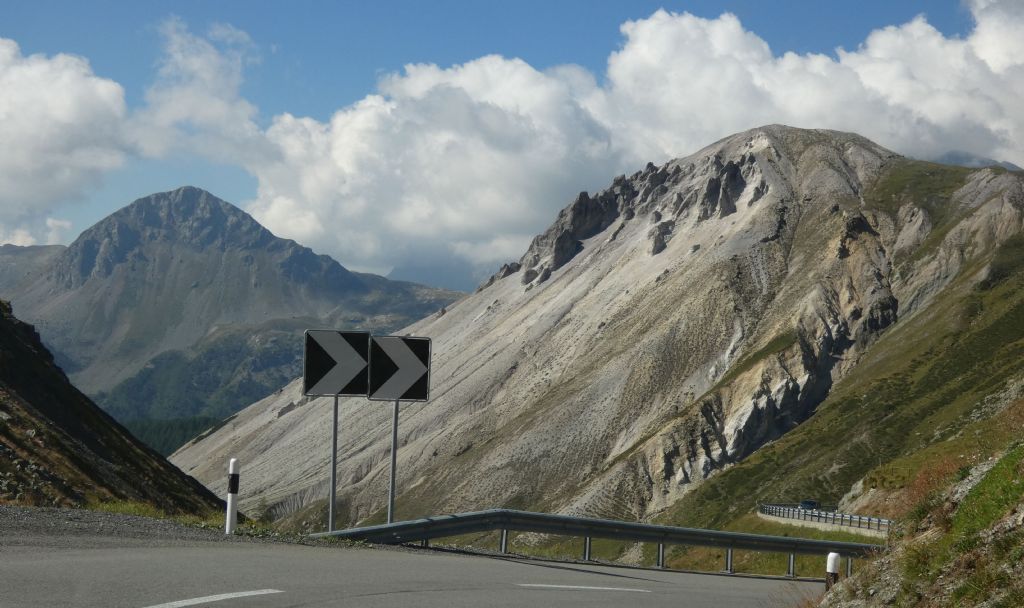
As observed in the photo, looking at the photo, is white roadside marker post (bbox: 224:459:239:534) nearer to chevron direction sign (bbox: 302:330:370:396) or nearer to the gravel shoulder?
the gravel shoulder

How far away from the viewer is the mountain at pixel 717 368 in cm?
12288

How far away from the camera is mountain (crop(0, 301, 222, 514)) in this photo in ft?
96.3

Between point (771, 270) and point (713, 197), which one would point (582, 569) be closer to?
point (771, 270)

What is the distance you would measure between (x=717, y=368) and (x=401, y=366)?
132995mm

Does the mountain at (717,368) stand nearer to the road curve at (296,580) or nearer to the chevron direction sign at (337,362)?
the chevron direction sign at (337,362)

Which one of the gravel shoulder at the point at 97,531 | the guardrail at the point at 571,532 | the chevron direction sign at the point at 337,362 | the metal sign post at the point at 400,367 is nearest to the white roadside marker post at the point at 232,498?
the gravel shoulder at the point at 97,531

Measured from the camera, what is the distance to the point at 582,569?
18422 mm

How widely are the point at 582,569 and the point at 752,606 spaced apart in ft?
13.4

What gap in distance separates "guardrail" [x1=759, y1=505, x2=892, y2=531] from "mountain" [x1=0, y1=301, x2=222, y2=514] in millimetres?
37570

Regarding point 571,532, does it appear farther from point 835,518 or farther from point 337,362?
point 835,518

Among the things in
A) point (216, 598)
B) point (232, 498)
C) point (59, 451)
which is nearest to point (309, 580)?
point (216, 598)

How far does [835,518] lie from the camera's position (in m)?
67.4

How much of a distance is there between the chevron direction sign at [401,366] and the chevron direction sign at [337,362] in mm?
201

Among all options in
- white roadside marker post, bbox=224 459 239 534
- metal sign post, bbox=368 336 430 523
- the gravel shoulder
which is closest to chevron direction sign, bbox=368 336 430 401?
metal sign post, bbox=368 336 430 523
